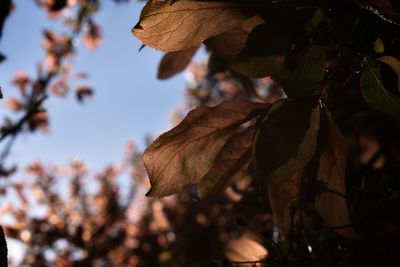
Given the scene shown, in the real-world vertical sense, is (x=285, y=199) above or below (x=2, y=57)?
below

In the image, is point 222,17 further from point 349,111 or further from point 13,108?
point 13,108

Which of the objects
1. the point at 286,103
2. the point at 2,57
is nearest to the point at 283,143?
the point at 286,103

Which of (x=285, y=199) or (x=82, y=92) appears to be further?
(x=82, y=92)

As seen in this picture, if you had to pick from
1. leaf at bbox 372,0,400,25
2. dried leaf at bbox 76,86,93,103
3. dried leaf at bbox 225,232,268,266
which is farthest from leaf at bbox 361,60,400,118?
dried leaf at bbox 76,86,93,103

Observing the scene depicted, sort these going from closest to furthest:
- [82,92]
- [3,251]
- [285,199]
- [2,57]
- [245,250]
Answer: [3,251] → [285,199] → [2,57] → [245,250] → [82,92]

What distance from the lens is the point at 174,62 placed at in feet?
4.29

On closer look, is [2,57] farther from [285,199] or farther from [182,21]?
[285,199]

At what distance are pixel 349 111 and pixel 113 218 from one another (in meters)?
10.8

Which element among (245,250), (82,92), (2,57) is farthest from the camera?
(82,92)

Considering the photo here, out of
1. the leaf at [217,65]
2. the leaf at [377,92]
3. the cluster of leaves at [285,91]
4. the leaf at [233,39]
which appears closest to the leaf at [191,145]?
the cluster of leaves at [285,91]

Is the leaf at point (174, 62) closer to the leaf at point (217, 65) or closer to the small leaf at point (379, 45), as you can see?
the leaf at point (217, 65)

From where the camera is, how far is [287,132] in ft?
2.43

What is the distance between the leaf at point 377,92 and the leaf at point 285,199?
0.87ft

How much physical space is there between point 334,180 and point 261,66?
0.34 meters
